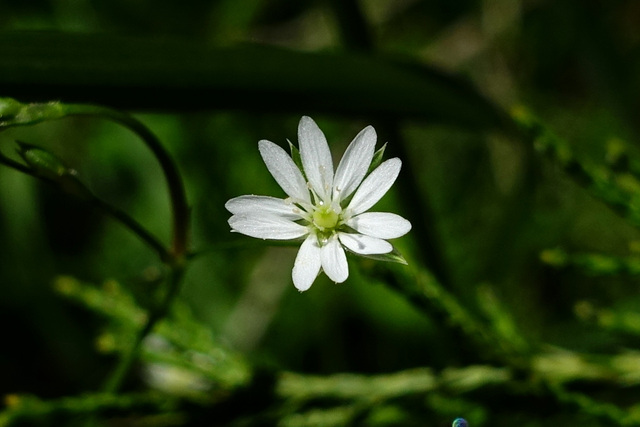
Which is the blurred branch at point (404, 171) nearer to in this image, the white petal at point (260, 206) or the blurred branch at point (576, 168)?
the blurred branch at point (576, 168)

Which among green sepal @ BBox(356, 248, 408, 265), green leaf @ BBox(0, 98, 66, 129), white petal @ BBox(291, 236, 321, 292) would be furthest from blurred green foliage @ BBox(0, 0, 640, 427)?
green sepal @ BBox(356, 248, 408, 265)

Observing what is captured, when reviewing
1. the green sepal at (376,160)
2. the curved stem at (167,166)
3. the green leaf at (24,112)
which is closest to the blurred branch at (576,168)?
the green sepal at (376,160)

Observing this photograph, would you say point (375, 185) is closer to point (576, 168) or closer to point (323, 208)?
point (323, 208)

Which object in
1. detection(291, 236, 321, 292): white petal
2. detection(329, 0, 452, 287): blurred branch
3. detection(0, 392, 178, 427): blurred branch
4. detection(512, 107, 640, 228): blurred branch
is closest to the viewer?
detection(291, 236, 321, 292): white petal

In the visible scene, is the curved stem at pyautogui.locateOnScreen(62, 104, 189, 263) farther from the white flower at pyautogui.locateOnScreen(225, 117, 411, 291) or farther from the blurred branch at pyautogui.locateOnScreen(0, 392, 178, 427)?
the blurred branch at pyautogui.locateOnScreen(0, 392, 178, 427)

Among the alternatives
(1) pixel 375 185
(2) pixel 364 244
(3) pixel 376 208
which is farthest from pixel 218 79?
(3) pixel 376 208

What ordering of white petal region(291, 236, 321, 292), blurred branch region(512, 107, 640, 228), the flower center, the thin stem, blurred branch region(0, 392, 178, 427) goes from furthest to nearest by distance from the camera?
1. blurred branch region(0, 392, 178, 427)
2. blurred branch region(512, 107, 640, 228)
3. the flower center
4. the thin stem
5. white petal region(291, 236, 321, 292)

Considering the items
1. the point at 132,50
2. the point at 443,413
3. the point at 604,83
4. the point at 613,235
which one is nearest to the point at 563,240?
the point at 613,235

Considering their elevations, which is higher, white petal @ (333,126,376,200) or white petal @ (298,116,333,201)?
white petal @ (333,126,376,200)
